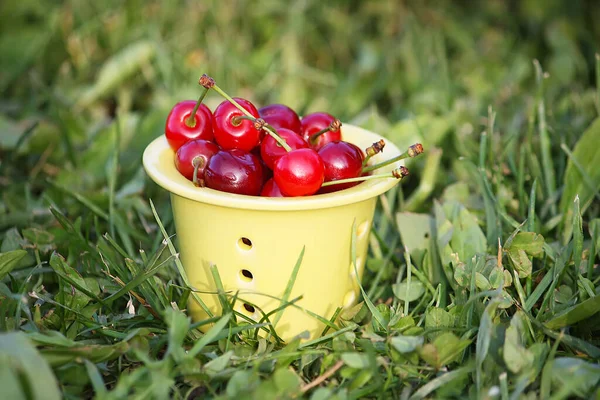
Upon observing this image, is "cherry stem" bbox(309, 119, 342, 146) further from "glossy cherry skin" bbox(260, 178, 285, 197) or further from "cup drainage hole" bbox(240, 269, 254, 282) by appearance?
"cup drainage hole" bbox(240, 269, 254, 282)

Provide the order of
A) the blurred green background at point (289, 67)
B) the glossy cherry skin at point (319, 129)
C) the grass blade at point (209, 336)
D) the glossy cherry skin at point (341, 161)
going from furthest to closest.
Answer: the blurred green background at point (289, 67)
the glossy cherry skin at point (319, 129)
the glossy cherry skin at point (341, 161)
the grass blade at point (209, 336)

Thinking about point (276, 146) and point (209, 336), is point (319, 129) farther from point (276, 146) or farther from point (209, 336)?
point (209, 336)

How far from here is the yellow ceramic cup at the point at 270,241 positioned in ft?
3.19

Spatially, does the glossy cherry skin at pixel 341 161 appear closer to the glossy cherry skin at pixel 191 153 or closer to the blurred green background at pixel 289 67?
the glossy cherry skin at pixel 191 153

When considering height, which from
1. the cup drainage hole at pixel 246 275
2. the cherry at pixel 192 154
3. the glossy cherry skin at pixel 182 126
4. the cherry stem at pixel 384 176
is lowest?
the cup drainage hole at pixel 246 275

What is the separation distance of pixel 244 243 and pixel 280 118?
238 millimetres

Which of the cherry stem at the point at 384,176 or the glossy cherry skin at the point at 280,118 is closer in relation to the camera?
the cherry stem at the point at 384,176

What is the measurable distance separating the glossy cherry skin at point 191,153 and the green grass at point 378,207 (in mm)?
75

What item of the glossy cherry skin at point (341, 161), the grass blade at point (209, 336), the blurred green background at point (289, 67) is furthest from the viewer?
the blurred green background at point (289, 67)

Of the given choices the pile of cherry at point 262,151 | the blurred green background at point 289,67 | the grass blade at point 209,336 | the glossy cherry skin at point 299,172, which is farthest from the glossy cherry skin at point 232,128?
the blurred green background at point 289,67

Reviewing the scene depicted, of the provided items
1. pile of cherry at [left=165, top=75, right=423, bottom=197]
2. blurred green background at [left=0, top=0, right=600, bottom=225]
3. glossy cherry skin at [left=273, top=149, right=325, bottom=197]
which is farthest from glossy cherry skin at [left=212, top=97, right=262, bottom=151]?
blurred green background at [left=0, top=0, right=600, bottom=225]

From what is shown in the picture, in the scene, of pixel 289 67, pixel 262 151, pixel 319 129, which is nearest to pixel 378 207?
pixel 319 129

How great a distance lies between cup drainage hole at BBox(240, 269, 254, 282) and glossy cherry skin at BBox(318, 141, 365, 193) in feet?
0.63

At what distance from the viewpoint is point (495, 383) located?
94 cm
